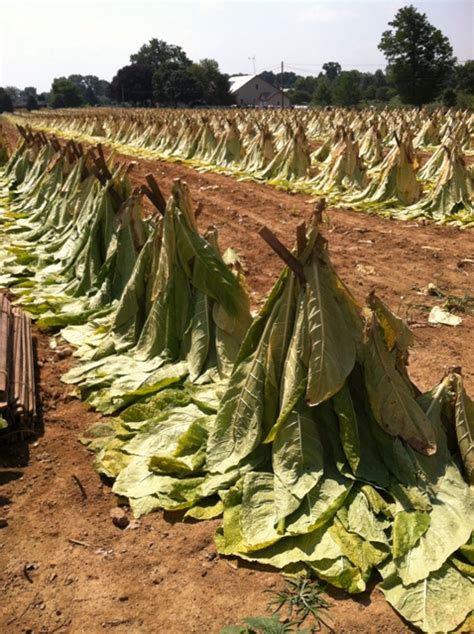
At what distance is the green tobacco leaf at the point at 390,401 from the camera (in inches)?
132

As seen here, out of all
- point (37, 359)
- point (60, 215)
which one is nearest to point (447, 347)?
point (37, 359)

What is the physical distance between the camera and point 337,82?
76188mm

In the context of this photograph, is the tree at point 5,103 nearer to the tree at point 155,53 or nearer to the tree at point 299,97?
the tree at point 155,53

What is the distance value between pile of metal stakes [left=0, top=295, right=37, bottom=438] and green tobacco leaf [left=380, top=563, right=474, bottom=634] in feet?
9.32

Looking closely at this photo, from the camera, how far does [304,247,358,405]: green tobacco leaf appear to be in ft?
10.9

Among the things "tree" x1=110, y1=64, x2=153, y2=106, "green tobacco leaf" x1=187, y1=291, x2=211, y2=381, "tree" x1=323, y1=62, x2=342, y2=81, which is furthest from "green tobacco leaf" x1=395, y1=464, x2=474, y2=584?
"tree" x1=323, y1=62, x2=342, y2=81

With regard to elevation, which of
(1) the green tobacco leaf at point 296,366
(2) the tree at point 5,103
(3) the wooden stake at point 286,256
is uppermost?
(2) the tree at point 5,103

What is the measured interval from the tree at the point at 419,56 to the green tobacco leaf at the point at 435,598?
6231 centimetres

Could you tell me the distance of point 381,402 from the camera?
3398 mm

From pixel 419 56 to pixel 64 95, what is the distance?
67533mm

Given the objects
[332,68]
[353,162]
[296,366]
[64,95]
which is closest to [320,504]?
[296,366]

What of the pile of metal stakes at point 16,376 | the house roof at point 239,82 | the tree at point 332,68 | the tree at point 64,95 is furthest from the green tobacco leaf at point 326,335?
the tree at point 332,68

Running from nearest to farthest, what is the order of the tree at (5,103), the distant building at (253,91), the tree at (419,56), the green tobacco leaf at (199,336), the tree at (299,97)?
the green tobacco leaf at (199,336) → the tree at (419,56) → the tree at (5,103) → the tree at (299,97) → the distant building at (253,91)

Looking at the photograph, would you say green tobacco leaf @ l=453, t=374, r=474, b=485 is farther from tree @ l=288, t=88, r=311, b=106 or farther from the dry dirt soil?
tree @ l=288, t=88, r=311, b=106
